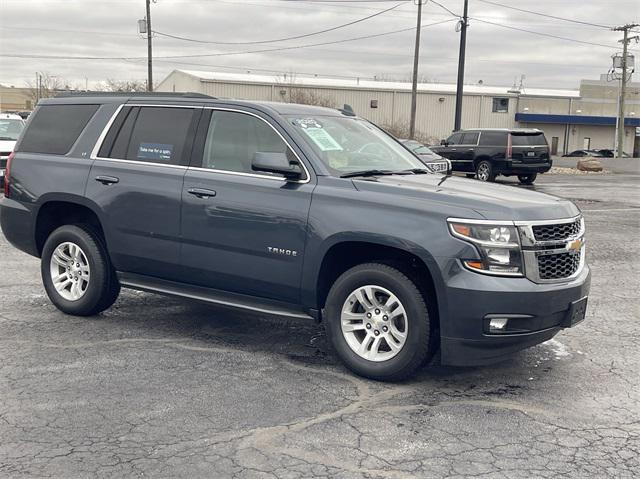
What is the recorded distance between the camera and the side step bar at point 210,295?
5.34 meters

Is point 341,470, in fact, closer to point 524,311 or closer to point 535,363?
point 524,311

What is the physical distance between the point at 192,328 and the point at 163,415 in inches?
78.4

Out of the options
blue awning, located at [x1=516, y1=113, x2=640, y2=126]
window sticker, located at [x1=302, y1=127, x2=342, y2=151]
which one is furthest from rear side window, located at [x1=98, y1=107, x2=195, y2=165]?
blue awning, located at [x1=516, y1=113, x2=640, y2=126]

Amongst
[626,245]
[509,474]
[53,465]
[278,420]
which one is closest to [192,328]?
[278,420]

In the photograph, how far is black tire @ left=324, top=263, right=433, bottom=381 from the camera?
4730 mm

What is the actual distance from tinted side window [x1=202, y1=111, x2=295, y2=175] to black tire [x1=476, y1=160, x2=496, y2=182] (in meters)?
18.9

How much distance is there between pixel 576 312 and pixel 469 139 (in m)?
20.3

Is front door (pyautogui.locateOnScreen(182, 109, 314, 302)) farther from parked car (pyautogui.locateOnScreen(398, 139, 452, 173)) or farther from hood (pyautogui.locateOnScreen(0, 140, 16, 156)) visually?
hood (pyautogui.locateOnScreen(0, 140, 16, 156))

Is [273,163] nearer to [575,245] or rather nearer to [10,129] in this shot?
[575,245]

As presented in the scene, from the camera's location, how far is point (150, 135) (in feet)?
20.1

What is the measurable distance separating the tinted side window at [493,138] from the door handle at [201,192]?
19.3m

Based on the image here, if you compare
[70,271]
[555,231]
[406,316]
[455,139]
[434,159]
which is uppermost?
[455,139]

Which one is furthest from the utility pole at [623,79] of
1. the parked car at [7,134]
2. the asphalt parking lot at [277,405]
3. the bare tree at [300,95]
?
the asphalt parking lot at [277,405]

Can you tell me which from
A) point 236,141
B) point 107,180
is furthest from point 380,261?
point 107,180
